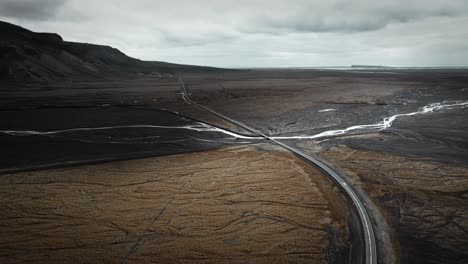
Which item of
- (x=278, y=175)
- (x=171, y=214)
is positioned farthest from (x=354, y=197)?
(x=171, y=214)

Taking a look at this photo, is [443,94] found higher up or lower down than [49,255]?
higher up

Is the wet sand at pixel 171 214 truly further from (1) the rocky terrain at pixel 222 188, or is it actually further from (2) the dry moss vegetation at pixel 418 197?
(2) the dry moss vegetation at pixel 418 197

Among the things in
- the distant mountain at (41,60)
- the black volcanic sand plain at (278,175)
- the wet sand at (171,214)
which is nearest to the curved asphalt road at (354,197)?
the black volcanic sand plain at (278,175)

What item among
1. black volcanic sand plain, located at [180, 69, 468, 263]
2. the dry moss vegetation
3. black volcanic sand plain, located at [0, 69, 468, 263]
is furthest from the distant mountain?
the dry moss vegetation

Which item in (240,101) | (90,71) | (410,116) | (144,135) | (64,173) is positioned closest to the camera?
(64,173)

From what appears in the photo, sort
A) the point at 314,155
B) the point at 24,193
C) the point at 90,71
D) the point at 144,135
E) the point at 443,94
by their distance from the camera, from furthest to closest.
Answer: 1. the point at 90,71
2. the point at 443,94
3. the point at 144,135
4. the point at 314,155
5. the point at 24,193

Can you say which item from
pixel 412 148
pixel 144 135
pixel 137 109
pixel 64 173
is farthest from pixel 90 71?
pixel 412 148

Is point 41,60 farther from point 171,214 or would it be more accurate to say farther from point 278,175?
point 171,214

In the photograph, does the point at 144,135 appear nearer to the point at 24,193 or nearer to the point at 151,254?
the point at 24,193
